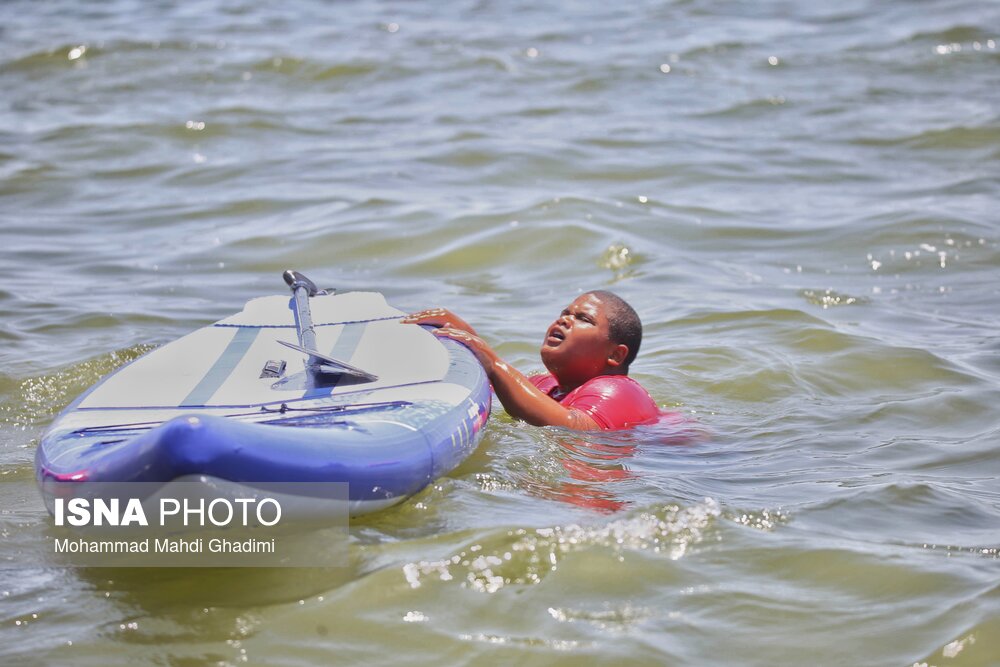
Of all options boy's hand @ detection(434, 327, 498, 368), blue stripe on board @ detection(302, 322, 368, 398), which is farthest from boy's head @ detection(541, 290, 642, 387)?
blue stripe on board @ detection(302, 322, 368, 398)

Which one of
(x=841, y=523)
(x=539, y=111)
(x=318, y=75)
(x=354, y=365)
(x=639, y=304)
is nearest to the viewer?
(x=841, y=523)

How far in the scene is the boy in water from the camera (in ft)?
15.2

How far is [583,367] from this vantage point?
5004 millimetres

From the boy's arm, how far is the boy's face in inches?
12.9

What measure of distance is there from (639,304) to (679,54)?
727 cm

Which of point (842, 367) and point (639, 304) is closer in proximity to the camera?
point (842, 367)

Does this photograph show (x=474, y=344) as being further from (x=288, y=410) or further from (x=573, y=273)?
(x=573, y=273)

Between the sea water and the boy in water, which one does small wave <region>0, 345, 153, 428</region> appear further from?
the boy in water

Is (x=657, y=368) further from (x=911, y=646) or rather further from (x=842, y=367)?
(x=911, y=646)

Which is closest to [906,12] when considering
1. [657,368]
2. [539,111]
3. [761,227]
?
[539,111]

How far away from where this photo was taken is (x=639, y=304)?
6.87m

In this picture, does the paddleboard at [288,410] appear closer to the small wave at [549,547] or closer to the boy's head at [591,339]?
the small wave at [549,547]

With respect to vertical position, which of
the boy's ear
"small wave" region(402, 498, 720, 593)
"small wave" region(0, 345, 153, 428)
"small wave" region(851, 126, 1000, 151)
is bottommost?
"small wave" region(0, 345, 153, 428)

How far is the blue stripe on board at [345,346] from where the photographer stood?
13.5 ft
